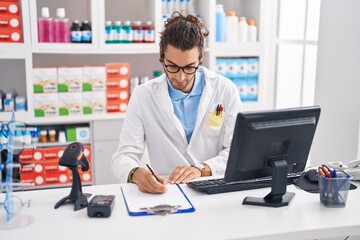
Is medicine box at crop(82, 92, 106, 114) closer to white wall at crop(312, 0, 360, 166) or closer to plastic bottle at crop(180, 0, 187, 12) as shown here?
plastic bottle at crop(180, 0, 187, 12)

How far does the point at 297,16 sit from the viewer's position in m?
3.45

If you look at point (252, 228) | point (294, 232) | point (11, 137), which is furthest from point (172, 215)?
point (11, 137)

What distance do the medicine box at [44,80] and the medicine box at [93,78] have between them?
0.68 ft

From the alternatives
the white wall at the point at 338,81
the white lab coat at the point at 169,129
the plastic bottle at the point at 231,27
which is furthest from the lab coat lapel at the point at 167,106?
the plastic bottle at the point at 231,27

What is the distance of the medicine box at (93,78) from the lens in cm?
325

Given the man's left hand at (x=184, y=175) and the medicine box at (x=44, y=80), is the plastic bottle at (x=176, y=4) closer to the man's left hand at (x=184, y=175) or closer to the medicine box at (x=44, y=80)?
the medicine box at (x=44, y=80)

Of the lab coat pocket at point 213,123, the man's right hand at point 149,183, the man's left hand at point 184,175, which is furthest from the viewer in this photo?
the lab coat pocket at point 213,123

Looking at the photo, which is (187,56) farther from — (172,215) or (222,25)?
(222,25)

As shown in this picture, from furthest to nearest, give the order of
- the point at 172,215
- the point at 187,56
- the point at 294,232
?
the point at 187,56 → the point at 172,215 → the point at 294,232

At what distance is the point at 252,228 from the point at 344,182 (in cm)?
43

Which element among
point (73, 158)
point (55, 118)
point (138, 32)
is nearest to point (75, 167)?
point (73, 158)

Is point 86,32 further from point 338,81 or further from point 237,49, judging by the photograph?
point 338,81

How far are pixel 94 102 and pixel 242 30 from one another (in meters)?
1.32

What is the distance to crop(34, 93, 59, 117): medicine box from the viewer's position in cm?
320
